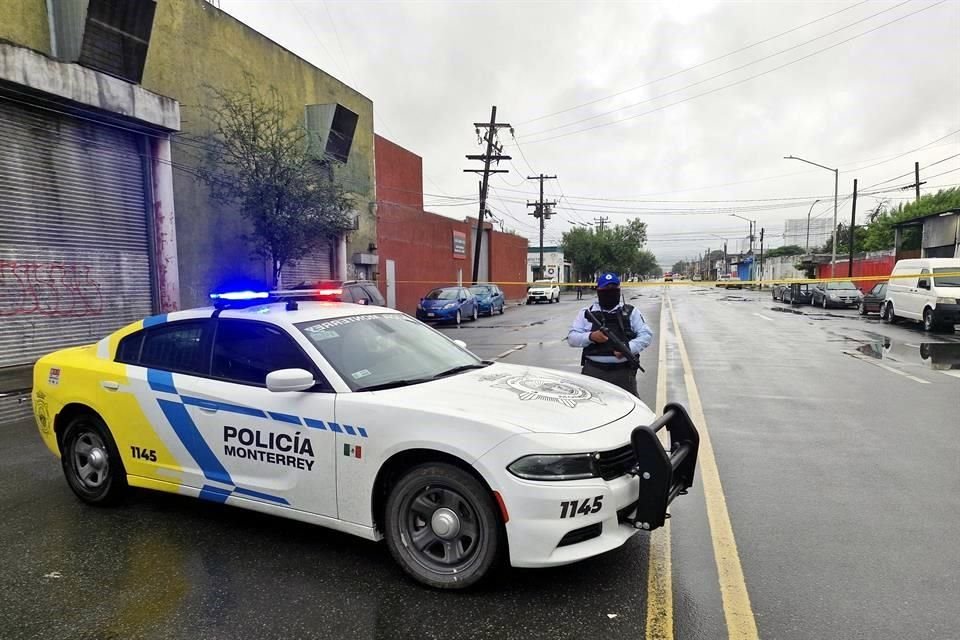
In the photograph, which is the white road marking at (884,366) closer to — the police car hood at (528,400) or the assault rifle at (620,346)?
the assault rifle at (620,346)

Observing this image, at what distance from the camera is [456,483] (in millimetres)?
3150

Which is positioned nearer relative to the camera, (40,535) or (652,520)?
(652,520)

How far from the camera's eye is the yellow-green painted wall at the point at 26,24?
912 centimetres

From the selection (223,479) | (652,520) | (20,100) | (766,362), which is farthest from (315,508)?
(766,362)

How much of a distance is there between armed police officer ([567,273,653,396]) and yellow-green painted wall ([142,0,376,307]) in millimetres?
10111

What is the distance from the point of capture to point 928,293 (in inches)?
707

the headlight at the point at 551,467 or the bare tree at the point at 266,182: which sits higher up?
the bare tree at the point at 266,182

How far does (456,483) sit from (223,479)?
168 cm

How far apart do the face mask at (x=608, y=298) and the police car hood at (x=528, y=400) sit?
48.7 inches

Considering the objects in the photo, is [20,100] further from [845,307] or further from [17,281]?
[845,307]

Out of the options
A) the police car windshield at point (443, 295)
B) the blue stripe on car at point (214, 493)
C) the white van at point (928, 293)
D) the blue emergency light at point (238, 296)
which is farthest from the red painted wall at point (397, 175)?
the blue stripe on car at point (214, 493)

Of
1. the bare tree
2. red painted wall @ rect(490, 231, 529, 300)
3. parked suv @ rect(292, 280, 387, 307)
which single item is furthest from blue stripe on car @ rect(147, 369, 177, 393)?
red painted wall @ rect(490, 231, 529, 300)

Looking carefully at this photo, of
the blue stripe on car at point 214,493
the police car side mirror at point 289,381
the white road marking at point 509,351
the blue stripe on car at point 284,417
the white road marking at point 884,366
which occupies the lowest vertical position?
the white road marking at point 509,351

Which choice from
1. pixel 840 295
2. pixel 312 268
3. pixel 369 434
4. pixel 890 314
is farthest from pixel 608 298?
pixel 840 295
